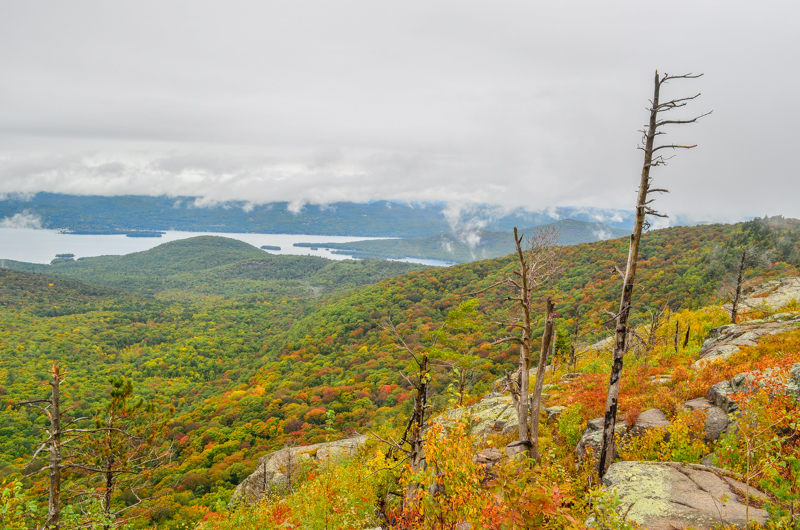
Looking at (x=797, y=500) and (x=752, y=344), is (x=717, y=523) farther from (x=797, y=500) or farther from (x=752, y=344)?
(x=752, y=344)

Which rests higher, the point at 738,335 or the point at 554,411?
the point at 738,335

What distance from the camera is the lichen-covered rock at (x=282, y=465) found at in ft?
59.4

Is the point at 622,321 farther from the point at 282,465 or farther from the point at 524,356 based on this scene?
the point at 282,465

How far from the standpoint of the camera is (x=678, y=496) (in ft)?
22.4

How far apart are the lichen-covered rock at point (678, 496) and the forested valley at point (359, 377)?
76cm

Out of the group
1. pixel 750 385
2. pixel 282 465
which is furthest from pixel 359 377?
pixel 750 385

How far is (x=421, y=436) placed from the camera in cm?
845

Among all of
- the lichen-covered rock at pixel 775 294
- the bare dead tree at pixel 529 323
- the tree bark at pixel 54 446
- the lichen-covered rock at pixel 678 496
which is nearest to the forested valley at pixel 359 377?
the tree bark at pixel 54 446

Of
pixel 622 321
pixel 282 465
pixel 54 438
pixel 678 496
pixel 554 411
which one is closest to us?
pixel 678 496

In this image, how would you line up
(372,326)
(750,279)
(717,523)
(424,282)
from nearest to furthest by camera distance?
(717,523) < (750,279) < (372,326) < (424,282)

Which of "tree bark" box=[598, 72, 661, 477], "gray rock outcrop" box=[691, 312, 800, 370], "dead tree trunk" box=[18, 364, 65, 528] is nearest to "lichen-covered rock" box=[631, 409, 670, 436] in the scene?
"tree bark" box=[598, 72, 661, 477]

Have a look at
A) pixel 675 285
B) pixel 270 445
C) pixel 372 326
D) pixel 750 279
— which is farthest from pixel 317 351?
pixel 750 279

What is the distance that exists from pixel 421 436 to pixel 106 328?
118 m

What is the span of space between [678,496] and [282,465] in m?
18.2
